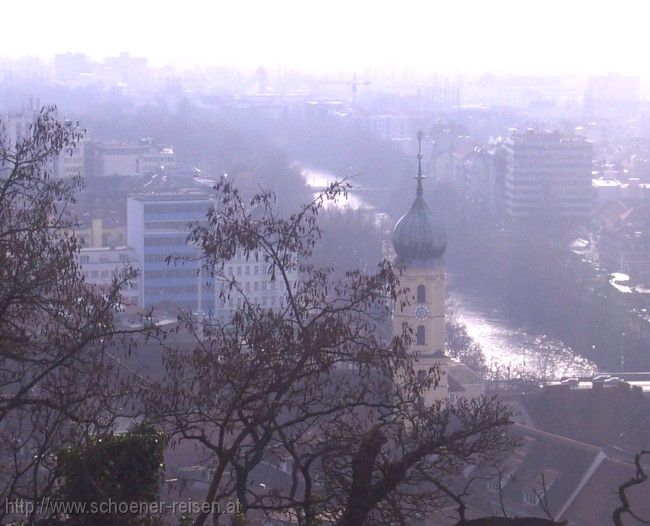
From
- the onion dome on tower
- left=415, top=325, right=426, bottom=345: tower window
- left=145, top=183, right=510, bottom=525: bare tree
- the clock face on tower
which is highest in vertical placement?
left=145, top=183, right=510, bottom=525: bare tree

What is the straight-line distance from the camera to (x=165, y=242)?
10742mm

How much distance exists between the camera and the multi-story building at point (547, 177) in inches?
671

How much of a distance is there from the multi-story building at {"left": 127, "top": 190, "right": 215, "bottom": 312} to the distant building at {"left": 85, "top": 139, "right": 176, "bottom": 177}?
6.53m

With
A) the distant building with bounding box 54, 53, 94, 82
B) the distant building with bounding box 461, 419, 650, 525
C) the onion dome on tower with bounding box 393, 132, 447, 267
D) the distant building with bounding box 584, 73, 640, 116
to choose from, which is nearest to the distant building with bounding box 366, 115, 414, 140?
the distant building with bounding box 584, 73, 640, 116

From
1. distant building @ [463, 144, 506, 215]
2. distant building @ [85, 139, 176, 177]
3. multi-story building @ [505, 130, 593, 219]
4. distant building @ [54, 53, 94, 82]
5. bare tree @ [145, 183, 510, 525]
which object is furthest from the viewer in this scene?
distant building @ [54, 53, 94, 82]

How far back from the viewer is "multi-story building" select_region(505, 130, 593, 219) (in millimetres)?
17031

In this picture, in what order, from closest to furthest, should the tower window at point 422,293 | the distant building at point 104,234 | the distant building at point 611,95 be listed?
1. the tower window at point 422,293
2. the distant building at point 104,234
3. the distant building at point 611,95

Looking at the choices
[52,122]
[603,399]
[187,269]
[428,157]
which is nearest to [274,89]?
[428,157]

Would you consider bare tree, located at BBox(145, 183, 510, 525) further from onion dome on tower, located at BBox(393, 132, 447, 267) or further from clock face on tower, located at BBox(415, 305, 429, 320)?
onion dome on tower, located at BBox(393, 132, 447, 267)

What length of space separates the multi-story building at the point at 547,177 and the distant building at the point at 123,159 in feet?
13.0

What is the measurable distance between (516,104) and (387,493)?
44076mm

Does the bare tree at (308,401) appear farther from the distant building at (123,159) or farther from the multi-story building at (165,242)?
the distant building at (123,159)

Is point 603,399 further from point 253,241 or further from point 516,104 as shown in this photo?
point 516,104

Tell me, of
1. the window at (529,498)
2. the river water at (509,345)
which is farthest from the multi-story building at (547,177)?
the window at (529,498)
